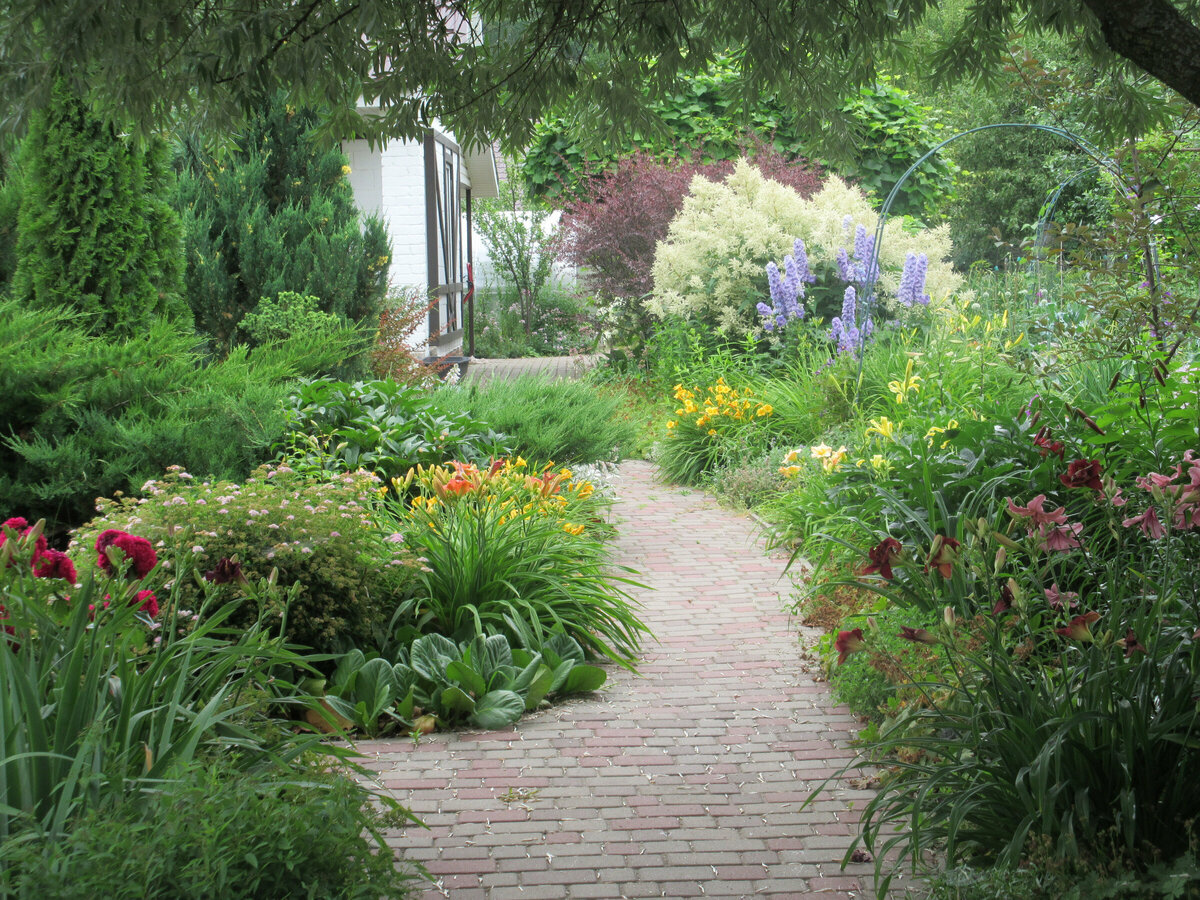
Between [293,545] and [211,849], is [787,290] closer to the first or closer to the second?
[293,545]

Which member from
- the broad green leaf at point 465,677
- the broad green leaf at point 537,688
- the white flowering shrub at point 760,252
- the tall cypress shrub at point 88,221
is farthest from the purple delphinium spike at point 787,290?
the broad green leaf at point 465,677

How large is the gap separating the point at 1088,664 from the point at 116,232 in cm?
608

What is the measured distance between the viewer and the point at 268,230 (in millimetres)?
8820

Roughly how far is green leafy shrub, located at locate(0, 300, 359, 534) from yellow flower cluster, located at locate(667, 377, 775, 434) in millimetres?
4275

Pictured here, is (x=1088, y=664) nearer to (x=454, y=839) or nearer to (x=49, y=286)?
(x=454, y=839)

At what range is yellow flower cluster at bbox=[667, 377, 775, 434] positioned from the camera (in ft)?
28.6

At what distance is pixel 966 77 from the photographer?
416 centimetres

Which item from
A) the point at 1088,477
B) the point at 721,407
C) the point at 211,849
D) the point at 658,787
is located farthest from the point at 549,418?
the point at 211,849

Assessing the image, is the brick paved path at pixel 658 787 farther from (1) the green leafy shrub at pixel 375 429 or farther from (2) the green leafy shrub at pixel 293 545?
(1) the green leafy shrub at pixel 375 429

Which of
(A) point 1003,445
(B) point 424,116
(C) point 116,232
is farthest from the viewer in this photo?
(C) point 116,232

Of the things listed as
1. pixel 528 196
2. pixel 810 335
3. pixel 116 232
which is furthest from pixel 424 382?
pixel 528 196

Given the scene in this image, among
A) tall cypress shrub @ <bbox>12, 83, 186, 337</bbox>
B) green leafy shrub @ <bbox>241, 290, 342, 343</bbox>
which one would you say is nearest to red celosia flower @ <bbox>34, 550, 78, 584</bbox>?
tall cypress shrub @ <bbox>12, 83, 186, 337</bbox>

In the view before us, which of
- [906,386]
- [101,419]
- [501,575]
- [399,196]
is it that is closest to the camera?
[501,575]

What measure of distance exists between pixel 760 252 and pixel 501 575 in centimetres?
722
